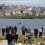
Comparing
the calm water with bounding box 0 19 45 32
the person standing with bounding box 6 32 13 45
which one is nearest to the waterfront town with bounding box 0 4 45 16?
the calm water with bounding box 0 19 45 32

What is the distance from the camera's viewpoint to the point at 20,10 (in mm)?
1248

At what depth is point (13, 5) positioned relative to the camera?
123 centimetres

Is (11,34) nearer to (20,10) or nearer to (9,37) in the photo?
(9,37)

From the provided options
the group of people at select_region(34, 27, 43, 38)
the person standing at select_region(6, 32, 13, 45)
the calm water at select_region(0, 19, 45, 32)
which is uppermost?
the calm water at select_region(0, 19, 45, 32)

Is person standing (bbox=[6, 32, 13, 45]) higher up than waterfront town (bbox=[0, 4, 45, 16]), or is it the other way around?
waterfront town (bbox=[0, 4, 45, 16])

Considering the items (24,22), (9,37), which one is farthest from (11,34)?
(24,22)

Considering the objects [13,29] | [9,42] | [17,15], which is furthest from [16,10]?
[9,42]

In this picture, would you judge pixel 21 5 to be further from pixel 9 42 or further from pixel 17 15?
pixel 9 42

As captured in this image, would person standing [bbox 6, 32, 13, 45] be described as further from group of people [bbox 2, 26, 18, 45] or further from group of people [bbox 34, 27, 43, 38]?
group of people [bbox 34, 27, 43, 38]

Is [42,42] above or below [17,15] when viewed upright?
below

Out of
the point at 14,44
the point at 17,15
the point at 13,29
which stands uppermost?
the point at 17,15

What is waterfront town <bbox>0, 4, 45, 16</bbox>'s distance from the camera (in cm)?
124

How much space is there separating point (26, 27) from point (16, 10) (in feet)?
0.56

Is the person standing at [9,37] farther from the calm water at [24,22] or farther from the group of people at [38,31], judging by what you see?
the group of people at [38,31]
